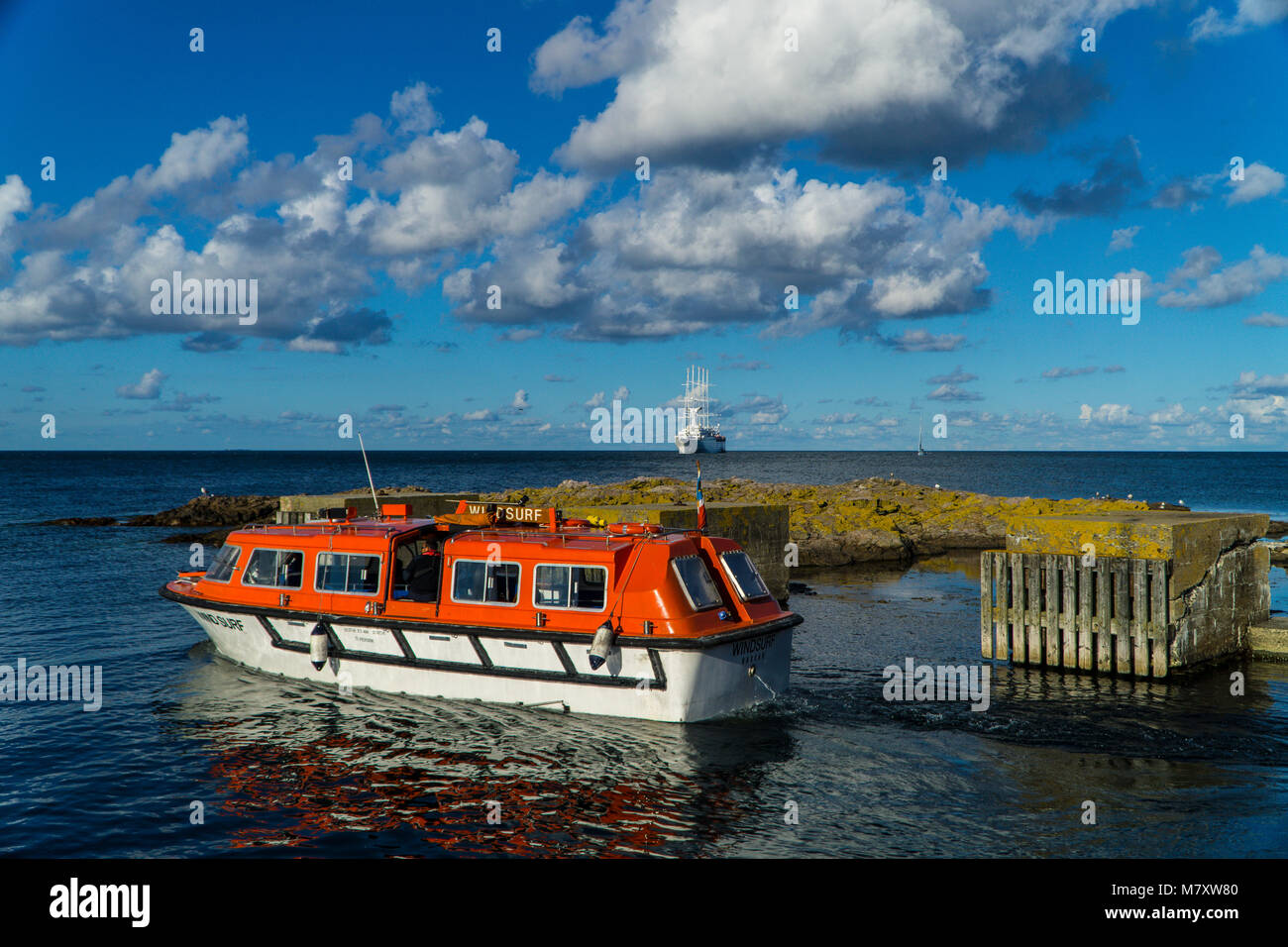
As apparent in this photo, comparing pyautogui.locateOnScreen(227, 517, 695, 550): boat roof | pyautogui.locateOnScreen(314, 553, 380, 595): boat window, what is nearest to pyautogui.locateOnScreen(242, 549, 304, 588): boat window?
pyautogui.locateOnScreen(227, 517, 695, 550): boat roof

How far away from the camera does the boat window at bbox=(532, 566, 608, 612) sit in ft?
47.1

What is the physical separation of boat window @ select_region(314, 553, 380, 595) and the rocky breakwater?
13.5 meters

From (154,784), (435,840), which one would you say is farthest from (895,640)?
(154,784)

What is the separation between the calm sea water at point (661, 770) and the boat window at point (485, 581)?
1832mm

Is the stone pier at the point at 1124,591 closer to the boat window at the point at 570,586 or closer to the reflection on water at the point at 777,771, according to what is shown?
the reflection on water at the point at 777,771

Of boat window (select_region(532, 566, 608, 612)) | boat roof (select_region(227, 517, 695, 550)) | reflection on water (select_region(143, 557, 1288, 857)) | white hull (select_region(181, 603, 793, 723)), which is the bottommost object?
reflection on water (select_region(143, 557, 1288, 857))

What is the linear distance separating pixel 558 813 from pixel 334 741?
4511 mm

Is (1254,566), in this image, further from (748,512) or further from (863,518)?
(863,518)

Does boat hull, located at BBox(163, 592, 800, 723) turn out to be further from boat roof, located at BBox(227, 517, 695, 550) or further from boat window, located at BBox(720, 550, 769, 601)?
boat roof, located at BBox(227, 517, 695, 550)

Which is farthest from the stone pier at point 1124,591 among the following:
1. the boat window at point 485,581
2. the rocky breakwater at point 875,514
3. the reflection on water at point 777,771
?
the rocky breakwater at point 875,514

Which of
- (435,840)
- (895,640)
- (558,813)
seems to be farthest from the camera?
(895,640)

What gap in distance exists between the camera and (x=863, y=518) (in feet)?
125

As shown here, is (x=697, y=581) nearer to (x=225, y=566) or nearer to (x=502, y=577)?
(x=502, y=577)

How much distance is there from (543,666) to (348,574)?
435 centimetres
